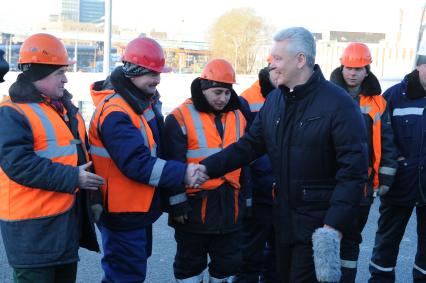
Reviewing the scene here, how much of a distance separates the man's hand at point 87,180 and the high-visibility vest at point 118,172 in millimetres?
264

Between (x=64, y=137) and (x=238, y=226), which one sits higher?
(x=64, y=137)

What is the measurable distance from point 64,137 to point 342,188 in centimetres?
163

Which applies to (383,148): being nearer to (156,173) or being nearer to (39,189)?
(156,173)

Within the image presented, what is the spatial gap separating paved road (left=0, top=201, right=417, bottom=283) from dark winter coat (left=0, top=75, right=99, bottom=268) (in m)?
1.74

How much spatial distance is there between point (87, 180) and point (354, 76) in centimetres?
250

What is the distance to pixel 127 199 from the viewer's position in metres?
3.48

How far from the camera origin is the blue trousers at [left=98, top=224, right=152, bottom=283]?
3.51 metres

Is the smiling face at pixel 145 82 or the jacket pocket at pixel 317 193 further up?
the smiling face at pixel 145 82

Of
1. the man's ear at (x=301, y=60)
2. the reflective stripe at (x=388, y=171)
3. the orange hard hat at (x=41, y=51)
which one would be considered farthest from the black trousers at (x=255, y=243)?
the orange hard hat at (x=41, y=51)

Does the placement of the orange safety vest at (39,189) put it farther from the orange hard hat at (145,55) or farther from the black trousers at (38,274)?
the orange hard hat at (145,55)

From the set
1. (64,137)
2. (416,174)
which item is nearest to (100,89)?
(64,137)

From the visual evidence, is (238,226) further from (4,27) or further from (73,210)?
(4,27)

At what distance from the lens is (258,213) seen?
4.75m

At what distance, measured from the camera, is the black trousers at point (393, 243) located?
461cm
